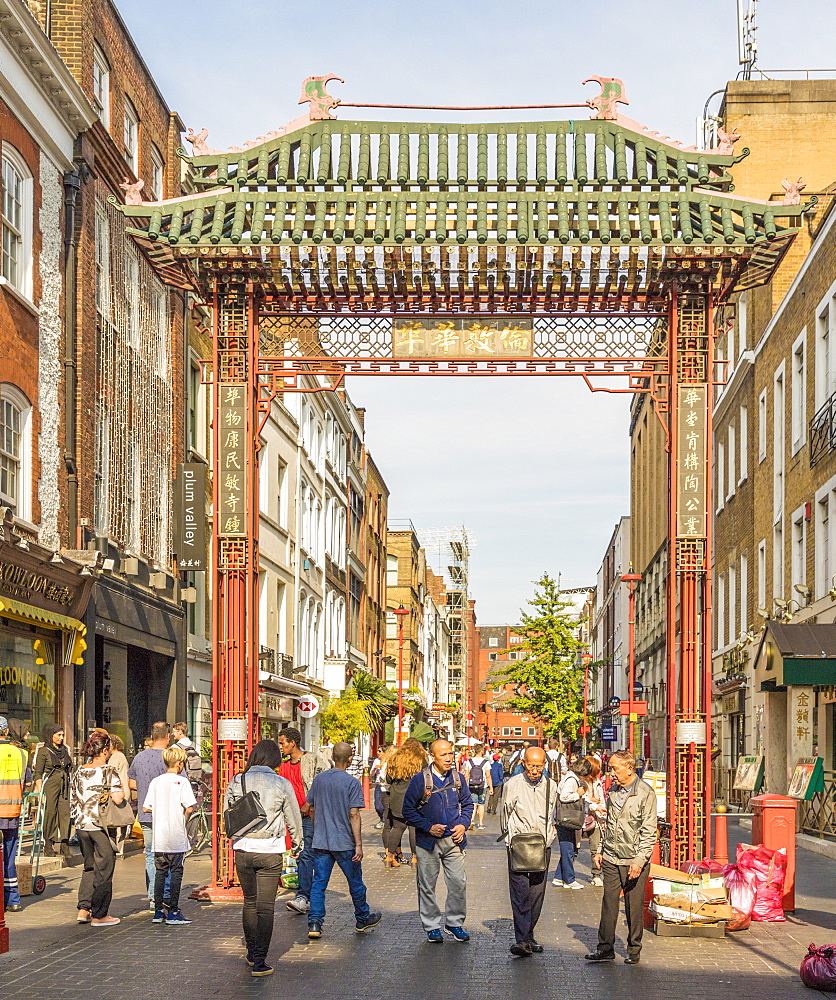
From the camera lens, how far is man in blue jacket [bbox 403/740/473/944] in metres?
12.9

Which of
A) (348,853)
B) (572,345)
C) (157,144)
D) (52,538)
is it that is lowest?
(348,853)

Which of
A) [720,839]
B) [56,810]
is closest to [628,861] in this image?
[720,839]

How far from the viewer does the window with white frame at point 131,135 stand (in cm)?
2611

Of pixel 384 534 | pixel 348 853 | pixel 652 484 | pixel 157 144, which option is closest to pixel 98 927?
pixel 348 853

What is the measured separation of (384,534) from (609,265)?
2262 inches

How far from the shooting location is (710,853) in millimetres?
15398

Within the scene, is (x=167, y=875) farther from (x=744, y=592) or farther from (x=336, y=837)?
(x=744, y=592)

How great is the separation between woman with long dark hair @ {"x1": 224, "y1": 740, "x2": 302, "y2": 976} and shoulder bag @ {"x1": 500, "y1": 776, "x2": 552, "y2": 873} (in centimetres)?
193

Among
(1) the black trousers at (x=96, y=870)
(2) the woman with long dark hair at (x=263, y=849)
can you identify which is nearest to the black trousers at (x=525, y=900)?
(2) the woman with long dark hair at (x=263, y=849)

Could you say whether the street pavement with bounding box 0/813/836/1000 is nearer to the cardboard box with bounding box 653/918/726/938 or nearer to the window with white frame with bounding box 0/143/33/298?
the cardboard box with bounding box 653/918/726/938

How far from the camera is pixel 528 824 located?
1241 cm

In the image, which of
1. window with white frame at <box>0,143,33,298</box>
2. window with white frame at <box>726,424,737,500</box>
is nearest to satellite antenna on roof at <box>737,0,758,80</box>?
window with white frame at <box>726,424,737,500</box>

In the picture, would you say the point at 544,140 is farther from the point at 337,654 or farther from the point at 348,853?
the point at 337,654

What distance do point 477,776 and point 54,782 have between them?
1603 centimetres
